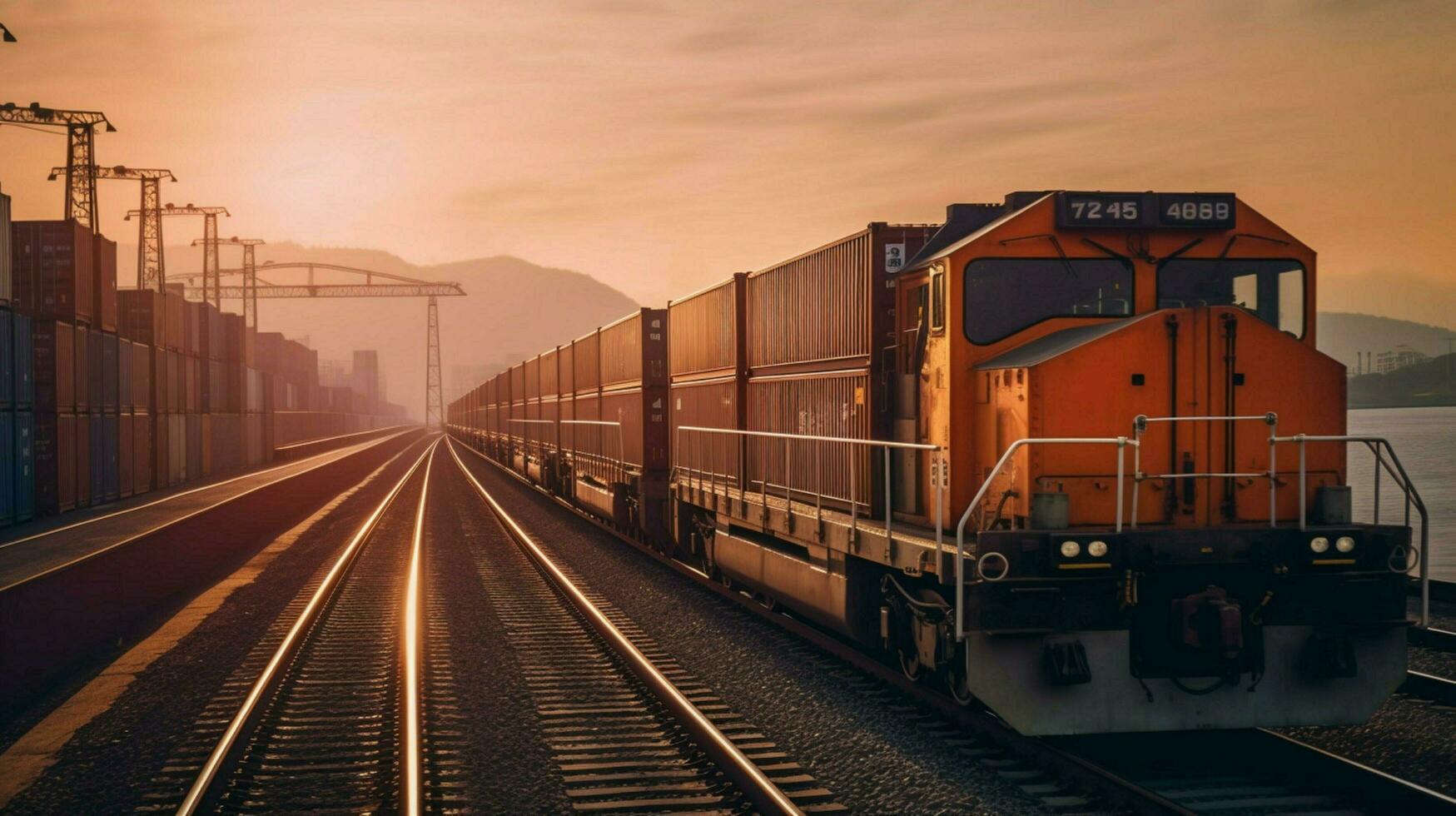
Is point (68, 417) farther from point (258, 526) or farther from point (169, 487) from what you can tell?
point (169, 487)

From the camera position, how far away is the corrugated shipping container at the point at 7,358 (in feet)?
79.0

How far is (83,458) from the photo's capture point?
29562 mm

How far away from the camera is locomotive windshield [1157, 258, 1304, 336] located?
830 centimetres

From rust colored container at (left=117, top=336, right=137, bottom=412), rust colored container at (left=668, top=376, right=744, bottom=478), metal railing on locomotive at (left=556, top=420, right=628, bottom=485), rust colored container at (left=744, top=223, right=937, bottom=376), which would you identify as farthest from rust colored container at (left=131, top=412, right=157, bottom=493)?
rust colored container at (left=744, top=223, right=937, bottom=376)

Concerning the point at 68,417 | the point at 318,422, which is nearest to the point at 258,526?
the point at 68,417

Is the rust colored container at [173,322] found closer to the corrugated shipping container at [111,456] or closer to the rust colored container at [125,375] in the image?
the rust colored container at [125,375]

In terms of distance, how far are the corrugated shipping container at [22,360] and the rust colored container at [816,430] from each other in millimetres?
18356

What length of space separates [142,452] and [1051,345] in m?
33.5

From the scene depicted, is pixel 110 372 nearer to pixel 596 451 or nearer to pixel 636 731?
pixel 596 451

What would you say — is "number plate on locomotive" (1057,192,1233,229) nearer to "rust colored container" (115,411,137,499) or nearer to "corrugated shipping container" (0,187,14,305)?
"corrugated shipping container" (0,187,14,305)

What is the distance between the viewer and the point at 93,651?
40.3 feet

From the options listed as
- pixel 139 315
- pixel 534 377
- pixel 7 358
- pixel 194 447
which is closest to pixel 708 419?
pixel 7 358

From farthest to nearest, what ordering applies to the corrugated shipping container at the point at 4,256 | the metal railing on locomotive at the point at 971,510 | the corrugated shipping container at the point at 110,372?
the corrugated shipping container at the point at 110,372
the corrugated shipping container at the point at 4,256
the metal railing on locomotive at the point at 971,510

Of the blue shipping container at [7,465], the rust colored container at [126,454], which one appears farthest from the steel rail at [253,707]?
the rust colored container at [126,454]
